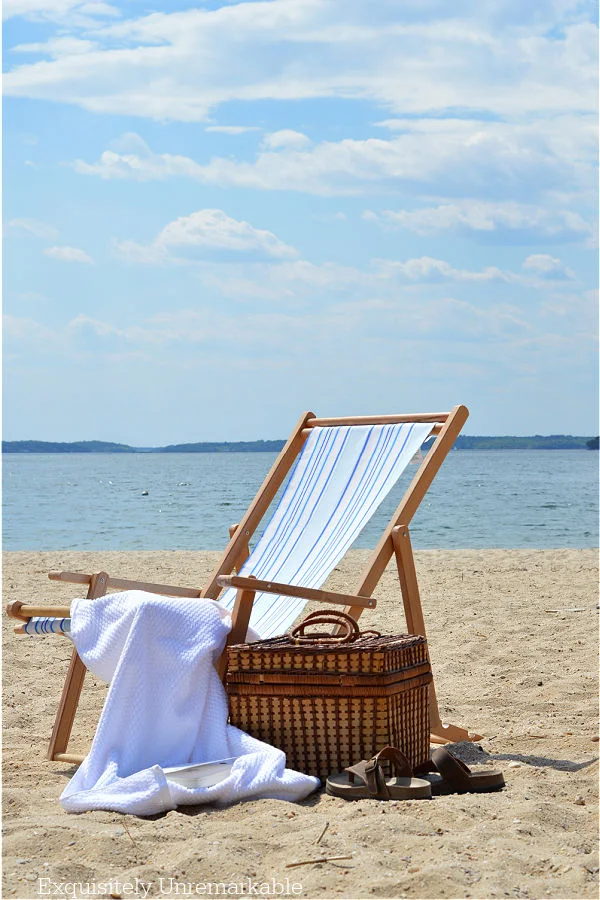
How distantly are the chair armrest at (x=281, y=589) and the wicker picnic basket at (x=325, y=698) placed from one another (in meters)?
0.13

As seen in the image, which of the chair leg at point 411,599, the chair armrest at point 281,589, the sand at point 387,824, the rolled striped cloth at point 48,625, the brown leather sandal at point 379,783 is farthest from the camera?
the chair leg at point 411,599

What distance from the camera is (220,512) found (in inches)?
914

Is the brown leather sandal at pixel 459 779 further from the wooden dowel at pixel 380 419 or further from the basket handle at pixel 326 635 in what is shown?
the wooden dowel at pixel 380 419

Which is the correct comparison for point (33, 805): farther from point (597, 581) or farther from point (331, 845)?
point (597, 581)

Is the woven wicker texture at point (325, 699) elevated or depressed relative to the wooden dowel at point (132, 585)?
depressed

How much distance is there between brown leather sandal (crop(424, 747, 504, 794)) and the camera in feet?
8.48

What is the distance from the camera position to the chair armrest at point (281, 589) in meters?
2.74

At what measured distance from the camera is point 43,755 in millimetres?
3104

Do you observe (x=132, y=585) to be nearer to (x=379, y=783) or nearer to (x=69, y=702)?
(x=69, y=702)

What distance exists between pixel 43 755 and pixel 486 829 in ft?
4.95

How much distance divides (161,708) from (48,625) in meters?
0.48

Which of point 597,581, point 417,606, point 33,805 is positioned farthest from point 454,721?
point 597,581

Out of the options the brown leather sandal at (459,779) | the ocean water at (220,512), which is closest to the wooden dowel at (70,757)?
the brown leather sandal at (459,779)

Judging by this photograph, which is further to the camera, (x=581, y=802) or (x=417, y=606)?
(x=417, y=606)
